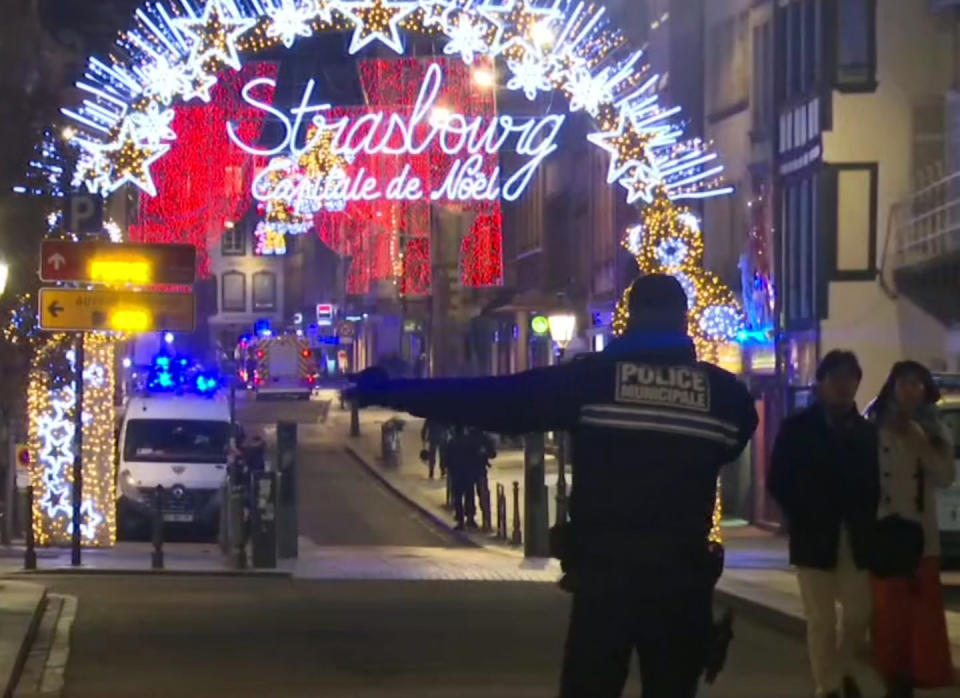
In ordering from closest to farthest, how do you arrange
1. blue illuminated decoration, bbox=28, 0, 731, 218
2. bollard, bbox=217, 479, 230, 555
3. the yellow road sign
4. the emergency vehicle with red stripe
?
the yellow road sign → blue illuminated decoration, bbox=28, 0, 731, 218 → bollard, bbox=217, 479, 230, 555 → the emergency vehicle with red stripe

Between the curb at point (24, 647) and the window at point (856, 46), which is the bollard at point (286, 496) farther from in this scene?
the window at point (856, 46)

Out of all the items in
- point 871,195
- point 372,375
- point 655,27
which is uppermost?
point 655,27

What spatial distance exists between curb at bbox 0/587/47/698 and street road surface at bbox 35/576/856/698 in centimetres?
32

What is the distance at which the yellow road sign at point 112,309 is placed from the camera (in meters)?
23.2

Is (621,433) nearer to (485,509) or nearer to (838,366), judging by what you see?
(838,366)

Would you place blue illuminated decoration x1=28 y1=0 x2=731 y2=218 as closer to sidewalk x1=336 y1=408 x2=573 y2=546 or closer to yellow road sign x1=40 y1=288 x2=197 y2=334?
yellow road sign x1=40 y1=288 x2=197 y2=334

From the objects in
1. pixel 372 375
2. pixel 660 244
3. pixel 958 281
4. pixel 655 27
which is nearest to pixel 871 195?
pixel 958 281

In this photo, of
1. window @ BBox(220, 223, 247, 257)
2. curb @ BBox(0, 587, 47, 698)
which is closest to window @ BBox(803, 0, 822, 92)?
curb @ BBox(0, 587, 47, 698)

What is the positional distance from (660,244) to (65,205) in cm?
684

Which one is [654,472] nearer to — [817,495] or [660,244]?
[817,495]

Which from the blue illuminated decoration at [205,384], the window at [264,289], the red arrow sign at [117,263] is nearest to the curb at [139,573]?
the red arrow sign at [117,263]

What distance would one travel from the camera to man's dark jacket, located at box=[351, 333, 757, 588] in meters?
7.00

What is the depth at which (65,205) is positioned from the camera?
77.7 ft

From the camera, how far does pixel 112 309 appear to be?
76.5 ft
